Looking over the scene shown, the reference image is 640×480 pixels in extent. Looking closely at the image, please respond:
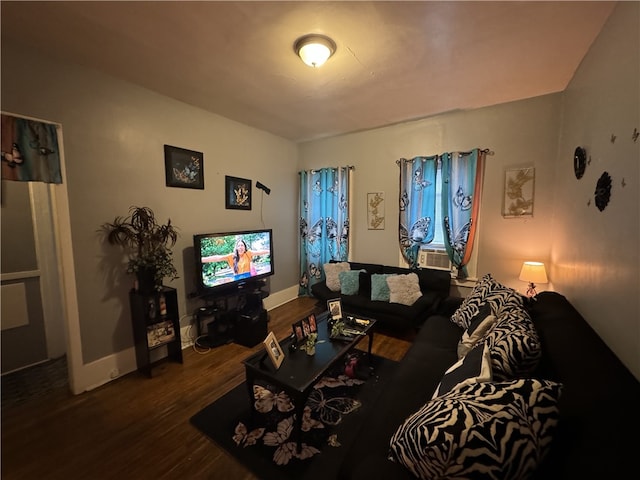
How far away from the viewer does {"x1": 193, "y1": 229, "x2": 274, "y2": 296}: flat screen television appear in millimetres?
2795

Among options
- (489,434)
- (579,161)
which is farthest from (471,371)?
(579,161)

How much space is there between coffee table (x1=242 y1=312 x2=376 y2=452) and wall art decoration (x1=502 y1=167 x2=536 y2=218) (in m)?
2.28

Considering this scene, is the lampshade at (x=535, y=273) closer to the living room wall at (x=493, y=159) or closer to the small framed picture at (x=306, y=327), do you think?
the living room wall at (x=493, y=159)

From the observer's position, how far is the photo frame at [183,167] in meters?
2.65

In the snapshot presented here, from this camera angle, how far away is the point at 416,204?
3400mm

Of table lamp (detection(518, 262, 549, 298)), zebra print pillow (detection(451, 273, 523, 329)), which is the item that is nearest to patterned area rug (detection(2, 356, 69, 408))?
zebra print pillow (detection(451, 273, 523, 329))

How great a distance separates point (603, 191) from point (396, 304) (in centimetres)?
196

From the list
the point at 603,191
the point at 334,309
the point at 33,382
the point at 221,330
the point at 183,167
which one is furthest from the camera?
the point at 221,330

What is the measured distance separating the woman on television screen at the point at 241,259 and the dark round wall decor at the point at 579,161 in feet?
10.6

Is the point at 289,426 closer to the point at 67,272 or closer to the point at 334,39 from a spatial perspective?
the point at 67,272

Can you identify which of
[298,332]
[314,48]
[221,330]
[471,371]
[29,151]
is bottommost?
[221,330]

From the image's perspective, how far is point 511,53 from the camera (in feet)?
6.31

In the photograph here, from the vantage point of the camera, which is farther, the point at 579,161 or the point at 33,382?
the point at 33,382

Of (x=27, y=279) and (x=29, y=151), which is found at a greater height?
(x=29, y=151)
